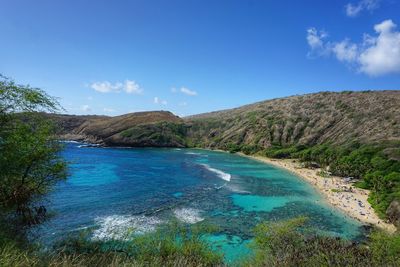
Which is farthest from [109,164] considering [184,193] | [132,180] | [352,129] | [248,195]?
[352,129]

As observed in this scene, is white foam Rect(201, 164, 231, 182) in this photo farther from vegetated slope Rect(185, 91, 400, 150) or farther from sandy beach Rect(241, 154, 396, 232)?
vegetated slope Rect(185, 91, 400, 150)

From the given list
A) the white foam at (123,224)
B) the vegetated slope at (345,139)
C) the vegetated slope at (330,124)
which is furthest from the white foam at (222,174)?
the vegetated slope at (330,124)

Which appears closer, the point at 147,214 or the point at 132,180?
the point at 147,214

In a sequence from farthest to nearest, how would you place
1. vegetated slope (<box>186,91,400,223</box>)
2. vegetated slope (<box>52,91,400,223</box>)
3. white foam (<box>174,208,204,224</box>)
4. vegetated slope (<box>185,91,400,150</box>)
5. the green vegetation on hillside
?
vegetated slope (<box>185,91,400,150</box>)
vegetated slope (<box>52,91,400,223</box>)
vegetated slope (<box>186,91,400,223</box>)
the green vegetation on hillside
white foam (<box>174,208,204,224</box>)

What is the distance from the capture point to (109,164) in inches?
4382

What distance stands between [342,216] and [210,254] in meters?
38.0

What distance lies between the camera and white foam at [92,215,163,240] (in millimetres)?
42781

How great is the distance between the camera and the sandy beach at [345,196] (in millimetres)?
57231

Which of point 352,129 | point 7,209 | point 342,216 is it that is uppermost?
point 352,129

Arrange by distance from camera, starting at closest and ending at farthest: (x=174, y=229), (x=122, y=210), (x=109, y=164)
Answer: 1. (x=174, y=229)
2. (x=122, y=210)
3. (x=109, y=164)

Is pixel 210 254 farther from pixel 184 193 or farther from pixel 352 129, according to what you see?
pixel 352 129

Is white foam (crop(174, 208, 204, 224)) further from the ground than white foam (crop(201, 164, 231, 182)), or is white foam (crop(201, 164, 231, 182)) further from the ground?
white foam (crop(201, 164, 231, 182))

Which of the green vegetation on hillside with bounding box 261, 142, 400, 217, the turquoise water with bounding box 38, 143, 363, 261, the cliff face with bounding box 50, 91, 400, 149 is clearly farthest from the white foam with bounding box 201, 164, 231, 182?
the cliff face with bounding box 50, 91, 400, 149

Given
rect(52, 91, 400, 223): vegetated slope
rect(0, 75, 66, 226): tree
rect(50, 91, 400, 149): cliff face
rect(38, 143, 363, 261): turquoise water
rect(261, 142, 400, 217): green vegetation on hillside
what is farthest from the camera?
rect(50, 91, 400, 149): cliff face
